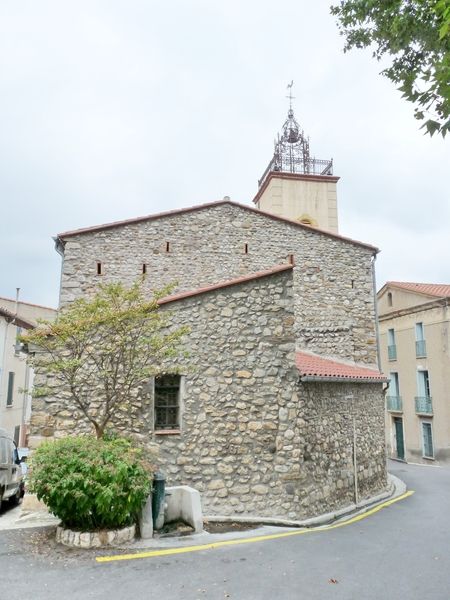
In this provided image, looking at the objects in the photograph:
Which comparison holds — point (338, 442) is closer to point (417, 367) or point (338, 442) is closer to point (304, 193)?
point (304, 193)

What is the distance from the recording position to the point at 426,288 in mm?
27156

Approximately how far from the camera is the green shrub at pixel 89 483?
6.08 metres

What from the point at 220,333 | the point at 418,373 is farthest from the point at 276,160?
the point at 220,333

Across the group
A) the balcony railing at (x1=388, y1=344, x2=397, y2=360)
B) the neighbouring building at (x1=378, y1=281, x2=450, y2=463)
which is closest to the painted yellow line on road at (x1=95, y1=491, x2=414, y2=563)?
the neighbouring building at (x1=378, y1=281, x2=450, y2=463)

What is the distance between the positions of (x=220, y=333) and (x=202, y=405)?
1.34 m

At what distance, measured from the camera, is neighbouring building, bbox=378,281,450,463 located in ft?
81.9

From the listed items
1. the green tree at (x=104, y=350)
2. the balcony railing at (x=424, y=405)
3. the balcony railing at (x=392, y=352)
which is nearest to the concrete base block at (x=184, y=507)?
the green tree at (x=104, y=350)

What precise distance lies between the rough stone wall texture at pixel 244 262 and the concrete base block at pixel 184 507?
22.8 feet

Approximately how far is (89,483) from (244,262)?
9.23 m

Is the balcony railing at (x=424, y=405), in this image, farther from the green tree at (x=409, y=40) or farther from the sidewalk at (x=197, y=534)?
the green tree at (x=409, y=40)

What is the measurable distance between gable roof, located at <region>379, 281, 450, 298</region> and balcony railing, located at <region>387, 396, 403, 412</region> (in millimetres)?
6476

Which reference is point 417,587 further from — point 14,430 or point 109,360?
point 14,430

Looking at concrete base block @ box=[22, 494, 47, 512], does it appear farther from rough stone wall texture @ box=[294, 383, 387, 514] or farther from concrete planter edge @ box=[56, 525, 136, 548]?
rough stone wall texture @ box=[294, 383, 387, 514]

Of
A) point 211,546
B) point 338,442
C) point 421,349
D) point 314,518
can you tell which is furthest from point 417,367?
point 211,546
